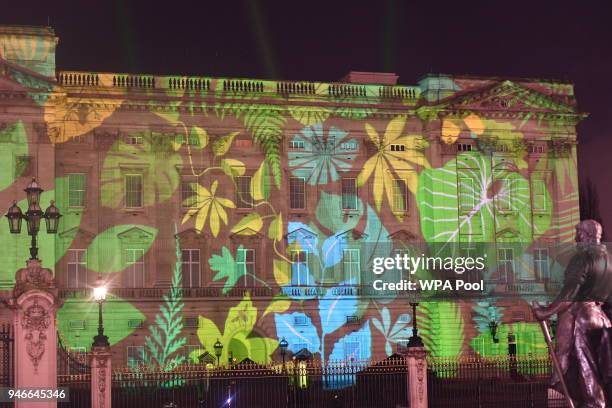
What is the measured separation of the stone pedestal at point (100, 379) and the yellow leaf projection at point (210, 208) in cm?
2850

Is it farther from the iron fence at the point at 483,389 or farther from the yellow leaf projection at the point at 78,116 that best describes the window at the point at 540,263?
the yellow leaf projection at the point at 78,116

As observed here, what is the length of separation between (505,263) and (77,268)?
2003 centimetres

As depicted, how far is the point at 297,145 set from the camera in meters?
59.6

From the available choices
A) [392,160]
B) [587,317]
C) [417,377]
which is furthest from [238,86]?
[587,317]

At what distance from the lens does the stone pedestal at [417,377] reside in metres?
31.5

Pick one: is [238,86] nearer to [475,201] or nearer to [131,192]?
[131,192]

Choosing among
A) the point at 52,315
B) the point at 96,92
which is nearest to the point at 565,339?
the point at 52,315

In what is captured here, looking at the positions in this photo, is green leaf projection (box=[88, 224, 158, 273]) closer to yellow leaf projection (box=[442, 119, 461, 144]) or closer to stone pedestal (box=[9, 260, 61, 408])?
yellow leaf projection (box=[442, 119, 461, 144])

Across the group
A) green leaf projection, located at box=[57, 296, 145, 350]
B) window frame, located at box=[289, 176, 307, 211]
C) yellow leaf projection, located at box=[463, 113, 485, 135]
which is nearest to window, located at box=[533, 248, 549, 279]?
yellow leaf projection, located at box=[463, 113, 485, 135]

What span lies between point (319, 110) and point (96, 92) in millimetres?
10235

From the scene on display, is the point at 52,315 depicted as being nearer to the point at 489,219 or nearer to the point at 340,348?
the point at 340,348

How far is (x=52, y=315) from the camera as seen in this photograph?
90.0 ft

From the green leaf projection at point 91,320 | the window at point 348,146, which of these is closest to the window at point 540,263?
the window at point 348,146

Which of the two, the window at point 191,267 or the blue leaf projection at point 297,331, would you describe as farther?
the blue leaf projection at point 297,331
